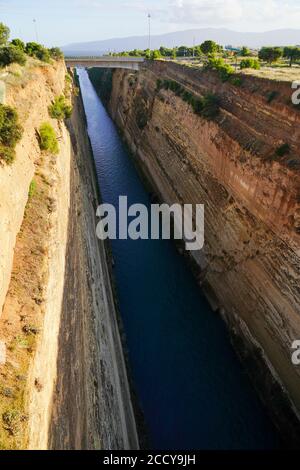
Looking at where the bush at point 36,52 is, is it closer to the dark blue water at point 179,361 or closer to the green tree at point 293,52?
the dark blue water at point 179,361

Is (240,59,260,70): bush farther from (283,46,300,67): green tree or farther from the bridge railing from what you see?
the bridge railing

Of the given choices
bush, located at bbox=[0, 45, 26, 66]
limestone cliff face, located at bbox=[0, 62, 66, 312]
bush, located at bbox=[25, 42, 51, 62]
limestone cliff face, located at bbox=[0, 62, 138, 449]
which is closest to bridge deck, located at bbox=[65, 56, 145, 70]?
bush, located at bbox=[25, 42, 51, 62]

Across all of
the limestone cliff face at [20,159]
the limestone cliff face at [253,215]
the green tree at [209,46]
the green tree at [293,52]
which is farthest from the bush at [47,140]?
the green tree at [209,46]

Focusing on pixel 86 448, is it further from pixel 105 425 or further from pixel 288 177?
pixel 288 177

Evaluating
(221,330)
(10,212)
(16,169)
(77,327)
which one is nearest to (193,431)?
(221,330)

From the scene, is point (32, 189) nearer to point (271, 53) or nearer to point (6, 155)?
point (6, 155)
